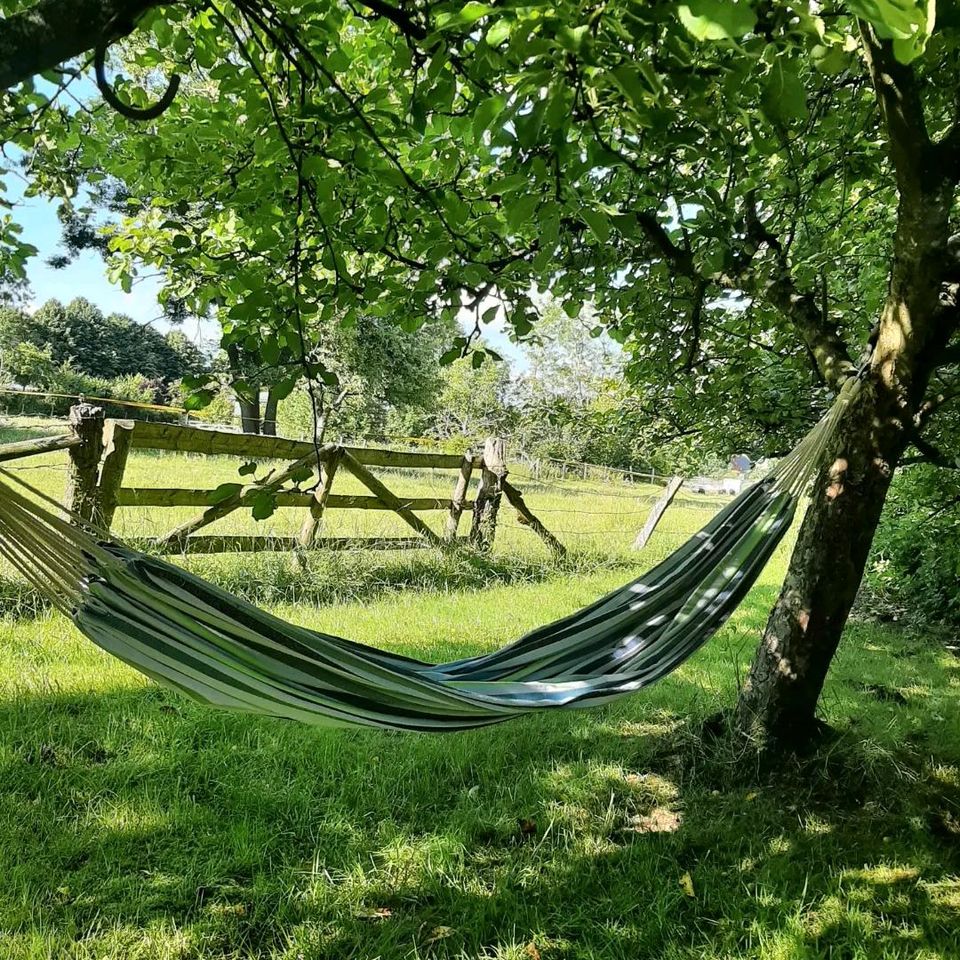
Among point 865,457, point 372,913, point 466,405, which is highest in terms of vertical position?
point 466,405

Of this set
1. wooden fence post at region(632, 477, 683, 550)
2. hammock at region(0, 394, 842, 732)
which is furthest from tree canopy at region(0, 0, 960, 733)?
wooden fence post at region(632, 477, 683, 550)

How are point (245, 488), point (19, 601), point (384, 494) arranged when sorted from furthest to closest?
1. point (384, 494)
2. point (19, 601)
3. point (245, 488)

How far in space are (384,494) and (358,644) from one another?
285cm

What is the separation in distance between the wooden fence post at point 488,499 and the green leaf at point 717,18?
436cm

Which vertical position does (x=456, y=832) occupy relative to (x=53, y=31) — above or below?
below

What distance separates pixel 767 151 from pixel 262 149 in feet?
3.34

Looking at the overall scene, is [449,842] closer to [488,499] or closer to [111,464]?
[111,464]

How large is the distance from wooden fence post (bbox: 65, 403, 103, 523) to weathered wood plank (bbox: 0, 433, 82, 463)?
32mm

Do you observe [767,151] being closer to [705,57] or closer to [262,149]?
[705,57]

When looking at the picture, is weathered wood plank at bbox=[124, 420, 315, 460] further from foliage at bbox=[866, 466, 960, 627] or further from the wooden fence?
foliage at bbox=[866, 466, 960, 627]

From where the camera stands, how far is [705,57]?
1010mm

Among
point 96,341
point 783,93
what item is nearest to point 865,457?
point 783,93

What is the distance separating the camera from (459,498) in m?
4.85

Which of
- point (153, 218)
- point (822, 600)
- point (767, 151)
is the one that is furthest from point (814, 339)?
point (153, 218)
